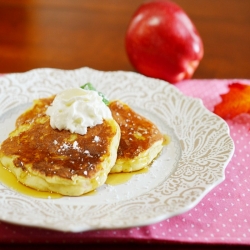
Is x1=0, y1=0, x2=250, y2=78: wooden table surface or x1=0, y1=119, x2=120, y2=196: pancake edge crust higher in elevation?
x1=0, y1=119, x2=120, y2=196: pancake edge crust

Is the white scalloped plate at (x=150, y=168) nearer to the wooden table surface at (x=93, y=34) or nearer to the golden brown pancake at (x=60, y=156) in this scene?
the golden brown pancake at (x=60, y=156)

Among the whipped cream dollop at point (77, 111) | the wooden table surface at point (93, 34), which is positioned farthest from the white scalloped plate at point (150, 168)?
the wooden table surface at point (93, 34)

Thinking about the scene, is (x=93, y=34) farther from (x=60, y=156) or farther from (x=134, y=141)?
(x=60, y=156)

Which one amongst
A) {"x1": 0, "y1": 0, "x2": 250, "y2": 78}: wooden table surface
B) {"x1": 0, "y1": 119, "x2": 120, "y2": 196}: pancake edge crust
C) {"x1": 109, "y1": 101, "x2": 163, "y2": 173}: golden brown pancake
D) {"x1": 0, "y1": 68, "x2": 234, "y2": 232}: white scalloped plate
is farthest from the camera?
{"x1": 0, "y1": 0, "x2": 250, "y2": 78}: wooden table surface

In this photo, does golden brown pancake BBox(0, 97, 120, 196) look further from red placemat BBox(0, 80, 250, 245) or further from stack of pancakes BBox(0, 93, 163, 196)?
red placemat BBox(0, 80, 250, 245)

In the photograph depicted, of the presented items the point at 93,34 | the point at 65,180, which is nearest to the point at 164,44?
the point at 93,34

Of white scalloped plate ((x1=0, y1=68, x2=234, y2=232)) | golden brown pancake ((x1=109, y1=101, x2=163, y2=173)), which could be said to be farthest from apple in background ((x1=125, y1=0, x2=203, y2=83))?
golden brown pancake ((x1=109, y1=101, x2=163, y2=173))

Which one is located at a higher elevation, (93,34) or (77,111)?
(77,111)
